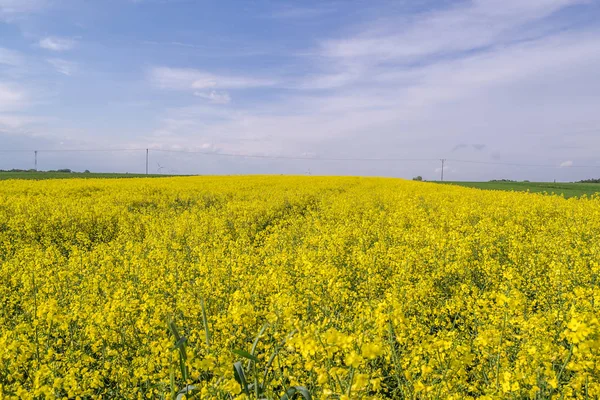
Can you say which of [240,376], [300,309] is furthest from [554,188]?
[240,376]

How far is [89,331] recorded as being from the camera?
3.50 metres

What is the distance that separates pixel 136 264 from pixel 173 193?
12799 mm

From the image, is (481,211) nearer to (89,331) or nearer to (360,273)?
(360,273)

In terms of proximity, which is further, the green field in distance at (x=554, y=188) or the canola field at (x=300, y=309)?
the green field in distance at (x=554, y=188)

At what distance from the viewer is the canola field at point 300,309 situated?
255 centimetres

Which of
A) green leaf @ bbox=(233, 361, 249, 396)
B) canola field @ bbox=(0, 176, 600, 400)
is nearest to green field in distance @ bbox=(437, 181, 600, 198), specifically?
canola field @ bbox=(0, 176, 600, 400)

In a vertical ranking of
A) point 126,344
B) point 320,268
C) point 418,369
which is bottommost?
point 126,344

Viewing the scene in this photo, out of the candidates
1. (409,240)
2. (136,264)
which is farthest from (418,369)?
(409,240)

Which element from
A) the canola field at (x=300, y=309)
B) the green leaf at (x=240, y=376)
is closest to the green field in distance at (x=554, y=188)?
the canola field at (x=300, y=309)

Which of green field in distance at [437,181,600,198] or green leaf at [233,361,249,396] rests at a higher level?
green field in distance at [437,181,600,198]

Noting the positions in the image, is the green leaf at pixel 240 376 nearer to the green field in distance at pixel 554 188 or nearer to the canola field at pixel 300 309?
the canola field at pixel 300 309

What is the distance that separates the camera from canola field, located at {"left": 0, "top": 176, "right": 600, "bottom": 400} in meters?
2.55

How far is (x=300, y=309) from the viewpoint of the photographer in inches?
169

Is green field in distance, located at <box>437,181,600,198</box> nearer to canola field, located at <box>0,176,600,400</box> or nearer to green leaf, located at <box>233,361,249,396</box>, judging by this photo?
canola field, located at <box>0,176,600,400</box>
